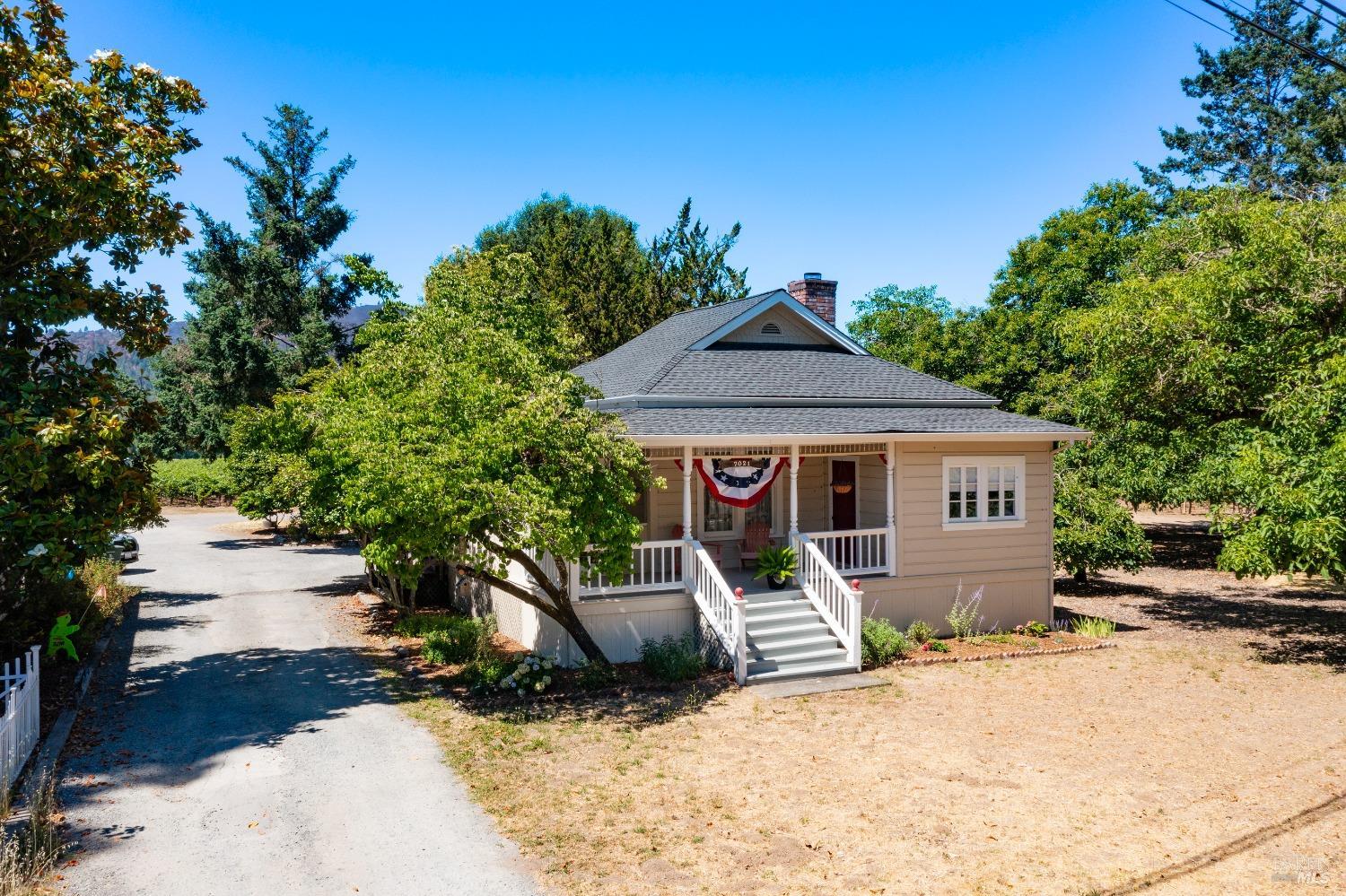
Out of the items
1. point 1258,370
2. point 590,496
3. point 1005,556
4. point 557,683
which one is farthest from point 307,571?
point 1258,370

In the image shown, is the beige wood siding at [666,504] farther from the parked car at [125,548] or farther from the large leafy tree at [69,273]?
the parked car at [125,548]

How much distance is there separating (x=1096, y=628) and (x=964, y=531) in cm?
318

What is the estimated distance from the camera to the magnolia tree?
11.2 m

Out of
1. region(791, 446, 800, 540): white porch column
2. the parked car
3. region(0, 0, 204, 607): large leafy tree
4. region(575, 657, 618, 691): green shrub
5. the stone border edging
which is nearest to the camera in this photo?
region(0, 0, 204, 607): large leafy tree

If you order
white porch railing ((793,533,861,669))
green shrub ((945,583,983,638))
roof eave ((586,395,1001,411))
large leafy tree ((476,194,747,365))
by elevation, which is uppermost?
large leafy tree ((476,194,747,365))

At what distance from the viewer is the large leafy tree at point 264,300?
32156mm

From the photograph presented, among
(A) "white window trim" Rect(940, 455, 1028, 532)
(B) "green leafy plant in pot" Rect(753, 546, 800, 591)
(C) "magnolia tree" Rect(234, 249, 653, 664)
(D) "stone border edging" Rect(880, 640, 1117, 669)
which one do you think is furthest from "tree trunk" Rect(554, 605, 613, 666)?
(A) "white window trim" Rect(940, 455, 1028, 532)

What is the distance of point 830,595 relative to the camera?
14953mm

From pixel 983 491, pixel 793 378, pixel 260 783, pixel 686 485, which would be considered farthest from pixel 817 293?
pixel 260 783

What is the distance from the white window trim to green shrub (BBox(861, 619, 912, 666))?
2749 millimetres

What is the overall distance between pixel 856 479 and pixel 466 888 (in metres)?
12.5

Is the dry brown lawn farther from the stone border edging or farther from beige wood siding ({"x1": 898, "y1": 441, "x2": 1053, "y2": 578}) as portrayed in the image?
beige wood siding ({"x1": 898, "y1": 441, "x2": 1053, "y2": 578})

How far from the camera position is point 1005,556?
17.1 metres

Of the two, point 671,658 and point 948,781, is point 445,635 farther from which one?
point 948,781
